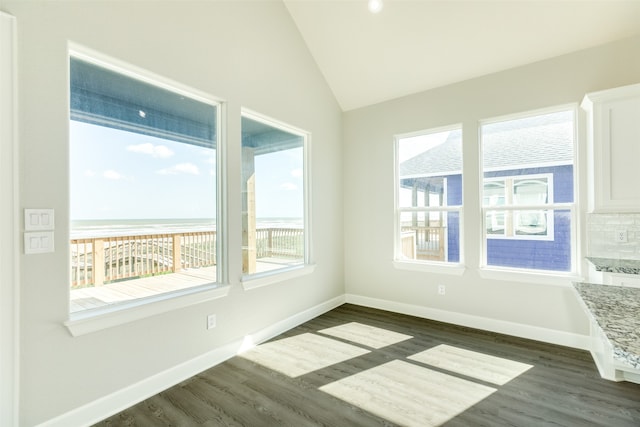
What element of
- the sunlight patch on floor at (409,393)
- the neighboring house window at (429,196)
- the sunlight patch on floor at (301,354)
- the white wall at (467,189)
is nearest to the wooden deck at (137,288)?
the sunlight patch on floor at (301,354)

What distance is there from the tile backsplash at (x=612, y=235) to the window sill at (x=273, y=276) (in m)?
2.89

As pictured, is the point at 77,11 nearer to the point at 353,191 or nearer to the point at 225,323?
the point at 225,323

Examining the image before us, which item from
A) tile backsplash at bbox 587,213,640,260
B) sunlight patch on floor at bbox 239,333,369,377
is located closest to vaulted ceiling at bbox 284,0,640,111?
tile backsplash at bbox 587,213,640,260

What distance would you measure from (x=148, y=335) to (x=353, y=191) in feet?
10.1

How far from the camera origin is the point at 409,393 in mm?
2203

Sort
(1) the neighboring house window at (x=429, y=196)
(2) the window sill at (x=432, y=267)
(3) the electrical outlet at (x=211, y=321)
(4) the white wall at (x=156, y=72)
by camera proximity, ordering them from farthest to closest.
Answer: (1) the neighboring house window at (x=429, y=196) < (2) the window sill at (x=432, y=267) < (3) the electrical outlet at (x=211, y=321) < (4) the white wall at (x=156, y=72)

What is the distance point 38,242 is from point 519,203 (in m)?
4.11

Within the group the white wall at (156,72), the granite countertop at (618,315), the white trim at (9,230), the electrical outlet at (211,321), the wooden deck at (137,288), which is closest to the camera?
the granite countertop at (618,315)

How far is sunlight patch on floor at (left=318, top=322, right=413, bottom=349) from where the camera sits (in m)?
3.07

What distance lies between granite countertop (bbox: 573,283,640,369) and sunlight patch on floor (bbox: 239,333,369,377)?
1.97m

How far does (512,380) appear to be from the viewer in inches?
92.4

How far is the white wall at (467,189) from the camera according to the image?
2900 millimetres

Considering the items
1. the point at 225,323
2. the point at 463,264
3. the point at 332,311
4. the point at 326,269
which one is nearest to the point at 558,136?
the point at 463,264

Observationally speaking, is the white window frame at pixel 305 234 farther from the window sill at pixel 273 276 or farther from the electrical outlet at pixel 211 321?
the electrical outlet at pixel 211 321
